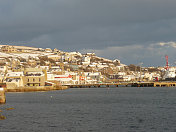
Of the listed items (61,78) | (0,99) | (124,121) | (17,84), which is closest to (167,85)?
(61,78)

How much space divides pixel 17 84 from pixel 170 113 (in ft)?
270

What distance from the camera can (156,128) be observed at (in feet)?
128

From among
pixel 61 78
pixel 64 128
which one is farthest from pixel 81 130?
pixel 61 78

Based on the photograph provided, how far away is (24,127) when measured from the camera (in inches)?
1577

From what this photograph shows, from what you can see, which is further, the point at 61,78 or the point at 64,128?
the point at 61,78

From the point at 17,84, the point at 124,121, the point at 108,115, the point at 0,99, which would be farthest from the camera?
the point at 17,84

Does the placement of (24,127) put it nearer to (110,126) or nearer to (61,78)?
(110,126)

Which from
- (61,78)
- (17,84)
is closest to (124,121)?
(17,84)

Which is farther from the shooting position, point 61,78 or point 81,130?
point 61,78

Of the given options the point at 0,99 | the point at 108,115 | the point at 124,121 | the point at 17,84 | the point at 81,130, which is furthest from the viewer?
the point at 17,84

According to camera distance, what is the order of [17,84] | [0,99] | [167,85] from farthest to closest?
[167,85] → [17,84] → [0,99]

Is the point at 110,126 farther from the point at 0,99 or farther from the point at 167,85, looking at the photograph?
the point at 167,85

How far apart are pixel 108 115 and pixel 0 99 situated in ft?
86.0

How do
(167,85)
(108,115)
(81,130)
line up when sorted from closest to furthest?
(81,130) → (108,115) → (167,85)
